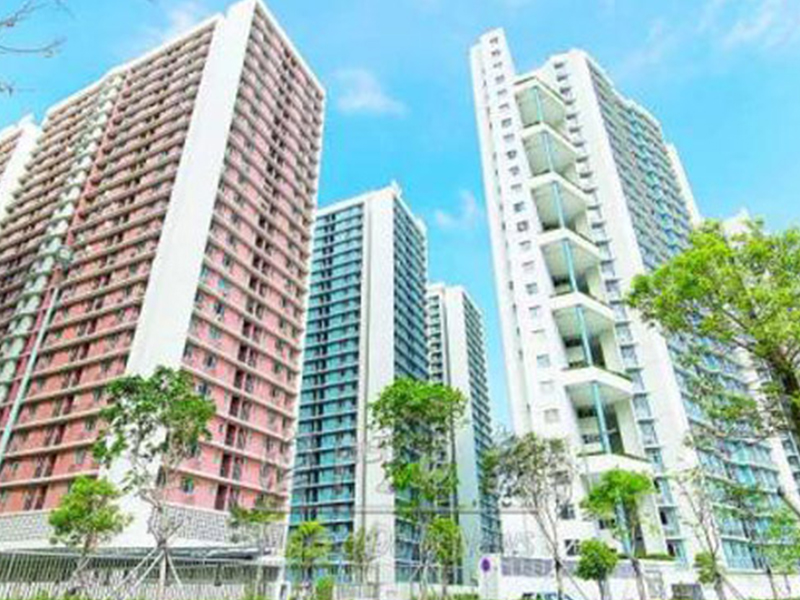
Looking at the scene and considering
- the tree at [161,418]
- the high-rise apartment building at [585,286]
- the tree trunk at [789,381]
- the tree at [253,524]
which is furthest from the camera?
the high-rise apartment building at [585,286]

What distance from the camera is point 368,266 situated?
79.4m

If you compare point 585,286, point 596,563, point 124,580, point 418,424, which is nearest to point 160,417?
point 124,580

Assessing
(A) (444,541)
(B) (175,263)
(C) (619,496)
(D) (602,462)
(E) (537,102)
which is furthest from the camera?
(E) (537,102)

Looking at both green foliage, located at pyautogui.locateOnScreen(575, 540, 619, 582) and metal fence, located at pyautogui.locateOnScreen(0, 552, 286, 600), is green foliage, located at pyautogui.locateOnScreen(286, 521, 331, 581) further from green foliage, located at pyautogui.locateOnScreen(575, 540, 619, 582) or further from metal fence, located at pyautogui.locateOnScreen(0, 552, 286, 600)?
green foliage, located at pyautogui.locateOnScreen(575, 540, 619, 582)

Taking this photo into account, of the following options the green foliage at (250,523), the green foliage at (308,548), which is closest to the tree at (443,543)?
the green foliage at (308,548)

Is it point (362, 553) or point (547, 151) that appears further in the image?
point (547, 151)

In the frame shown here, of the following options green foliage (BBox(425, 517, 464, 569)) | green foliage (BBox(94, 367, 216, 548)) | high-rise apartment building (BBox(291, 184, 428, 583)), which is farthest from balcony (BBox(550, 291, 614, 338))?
green foliage (BBox(94, 367, 216, 548))

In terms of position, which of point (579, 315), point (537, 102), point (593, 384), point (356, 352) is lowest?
point (593, 384)

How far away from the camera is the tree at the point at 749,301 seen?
1238 centimetres

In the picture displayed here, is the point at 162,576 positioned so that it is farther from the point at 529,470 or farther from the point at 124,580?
the point at 529,470

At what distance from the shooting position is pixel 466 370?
9331cm

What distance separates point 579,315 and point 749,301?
32.9 m

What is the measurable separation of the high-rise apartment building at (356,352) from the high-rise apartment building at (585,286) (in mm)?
19823

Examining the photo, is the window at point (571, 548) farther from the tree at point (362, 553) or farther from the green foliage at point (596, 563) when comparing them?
the tree at point (362, 553)
